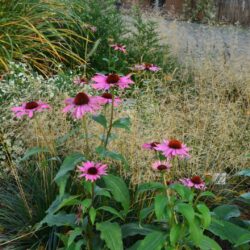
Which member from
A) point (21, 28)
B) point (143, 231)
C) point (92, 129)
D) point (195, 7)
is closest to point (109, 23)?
point (21, 28)

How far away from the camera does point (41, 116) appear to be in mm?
3164

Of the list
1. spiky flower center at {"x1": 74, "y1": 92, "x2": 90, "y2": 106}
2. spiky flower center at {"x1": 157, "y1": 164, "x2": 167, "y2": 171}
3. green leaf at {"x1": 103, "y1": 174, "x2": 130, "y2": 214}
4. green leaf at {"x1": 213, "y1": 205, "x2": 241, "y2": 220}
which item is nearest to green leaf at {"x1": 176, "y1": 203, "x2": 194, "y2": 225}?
spiky flower center at {"x1": 157, "y1": 164, "x2": 167, "y2": 171}

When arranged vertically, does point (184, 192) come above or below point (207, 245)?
above

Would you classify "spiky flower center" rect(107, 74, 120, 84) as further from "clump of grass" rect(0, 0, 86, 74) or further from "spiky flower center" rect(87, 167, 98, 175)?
"clump of grass" rect(0, 0, 86, 74)

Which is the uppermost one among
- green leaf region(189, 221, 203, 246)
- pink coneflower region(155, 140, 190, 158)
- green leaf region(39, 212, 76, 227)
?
pink coneflower region(155, 140, 190, 158)

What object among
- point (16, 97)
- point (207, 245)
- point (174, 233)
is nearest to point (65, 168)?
point (174, 233)

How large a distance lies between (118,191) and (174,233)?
0.98 feet

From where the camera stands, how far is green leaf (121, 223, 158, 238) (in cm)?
221

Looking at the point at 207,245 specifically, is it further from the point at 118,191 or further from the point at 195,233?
the point at 118,191

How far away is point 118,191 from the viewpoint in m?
2.05

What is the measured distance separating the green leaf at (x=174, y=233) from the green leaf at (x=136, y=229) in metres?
0.30

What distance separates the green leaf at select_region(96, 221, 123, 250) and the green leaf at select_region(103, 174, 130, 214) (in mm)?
88

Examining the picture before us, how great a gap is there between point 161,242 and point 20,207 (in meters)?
1.14

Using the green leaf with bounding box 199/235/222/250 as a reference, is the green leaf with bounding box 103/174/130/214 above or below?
above
